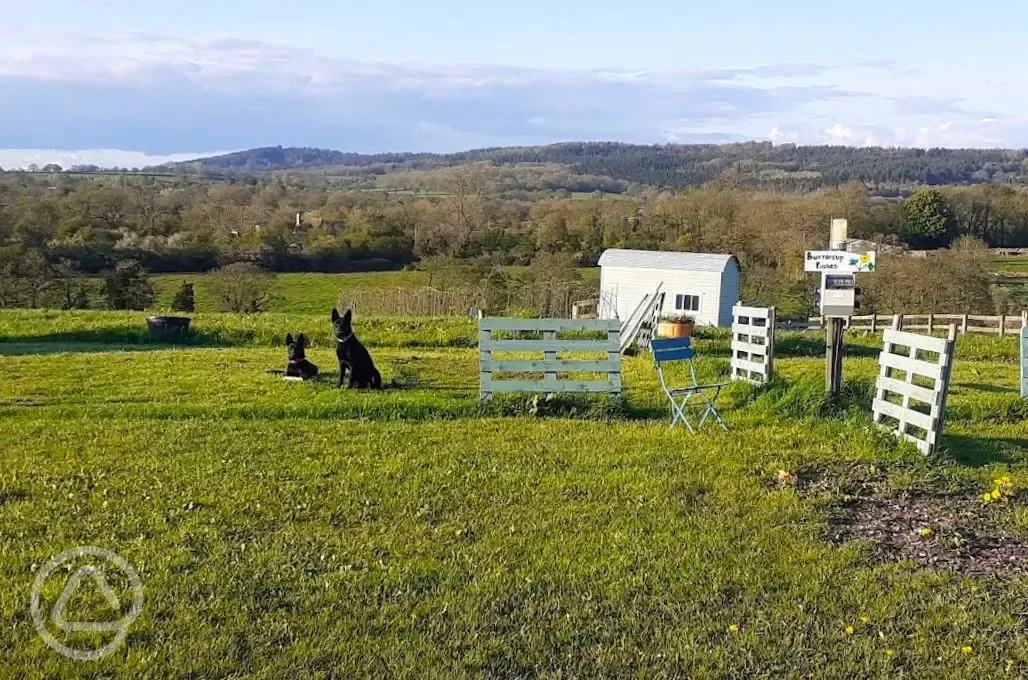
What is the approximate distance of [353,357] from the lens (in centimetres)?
1149

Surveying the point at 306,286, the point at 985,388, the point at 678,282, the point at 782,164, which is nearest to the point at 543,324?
the point at 985,388

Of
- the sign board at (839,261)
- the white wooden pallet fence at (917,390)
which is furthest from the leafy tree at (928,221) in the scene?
the white wooden pallet fence at (917,390)

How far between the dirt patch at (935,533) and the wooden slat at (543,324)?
4.61m

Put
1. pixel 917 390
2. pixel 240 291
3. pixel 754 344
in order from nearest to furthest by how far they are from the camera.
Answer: pixel 917 390
pixel 754 344
pixel 240 291

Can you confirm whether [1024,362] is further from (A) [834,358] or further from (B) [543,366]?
(B) [543,366]

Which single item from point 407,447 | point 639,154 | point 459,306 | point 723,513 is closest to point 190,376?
point 407,447

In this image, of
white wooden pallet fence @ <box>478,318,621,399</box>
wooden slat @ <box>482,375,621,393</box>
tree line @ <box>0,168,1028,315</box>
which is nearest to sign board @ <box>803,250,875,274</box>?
white wooden pallet fence @ <box>478,318,621,399</box>

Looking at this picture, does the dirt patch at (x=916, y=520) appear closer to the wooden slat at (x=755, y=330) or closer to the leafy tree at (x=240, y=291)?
the wooden slat at (x=755, y=330)

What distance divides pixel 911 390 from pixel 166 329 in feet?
55.7

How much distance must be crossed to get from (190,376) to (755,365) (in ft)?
27.3

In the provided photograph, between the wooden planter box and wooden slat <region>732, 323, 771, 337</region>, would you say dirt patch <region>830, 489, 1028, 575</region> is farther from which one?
the wooden planter box

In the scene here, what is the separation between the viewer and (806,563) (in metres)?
5.59

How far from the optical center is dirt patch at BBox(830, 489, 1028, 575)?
575 cm

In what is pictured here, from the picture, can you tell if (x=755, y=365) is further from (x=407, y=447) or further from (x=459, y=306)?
(x=459, y=306)
